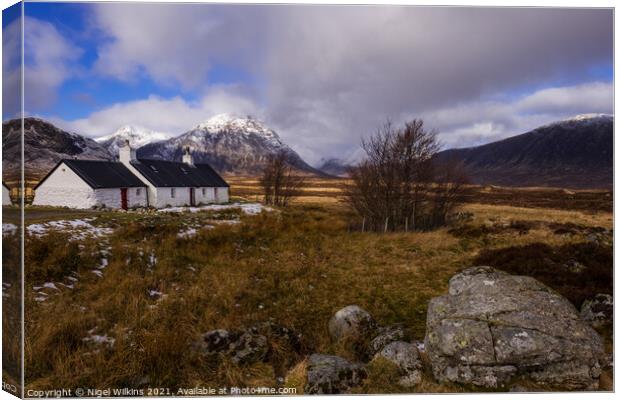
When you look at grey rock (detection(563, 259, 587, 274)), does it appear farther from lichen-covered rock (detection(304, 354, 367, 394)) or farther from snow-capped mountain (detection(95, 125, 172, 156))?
snow-capped mountain (detection(95, 125, 172, 156))

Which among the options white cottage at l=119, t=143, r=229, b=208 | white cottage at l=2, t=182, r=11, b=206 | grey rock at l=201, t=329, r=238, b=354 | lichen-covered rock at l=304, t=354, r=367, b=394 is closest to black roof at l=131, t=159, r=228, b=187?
white cottage at l=119, t=143, r=229, b=208

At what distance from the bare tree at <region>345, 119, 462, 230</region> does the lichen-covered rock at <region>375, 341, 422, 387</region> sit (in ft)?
12.7

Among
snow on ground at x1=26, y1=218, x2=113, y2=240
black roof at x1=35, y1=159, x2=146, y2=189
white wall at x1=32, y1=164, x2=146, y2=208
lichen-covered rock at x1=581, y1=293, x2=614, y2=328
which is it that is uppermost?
black roof at x1=35, y1=159, x2=146, y2=189

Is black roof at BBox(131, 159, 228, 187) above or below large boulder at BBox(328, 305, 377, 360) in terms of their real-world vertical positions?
above

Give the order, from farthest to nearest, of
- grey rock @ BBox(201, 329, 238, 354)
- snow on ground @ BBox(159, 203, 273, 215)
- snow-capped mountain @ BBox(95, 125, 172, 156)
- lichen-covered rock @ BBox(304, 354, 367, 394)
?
snow on ground @ BBox(159, 203, 273, 215) → snow-capped mountain @ BBox(95, 125, 172, 156) → grey rock @ BBox(201, 329, 238, 354) → lichen-covered rock @ BBox(304, 354, 367, 394)

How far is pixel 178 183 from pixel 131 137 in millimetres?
5537

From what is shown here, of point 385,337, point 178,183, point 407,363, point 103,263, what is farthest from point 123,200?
point 407,363

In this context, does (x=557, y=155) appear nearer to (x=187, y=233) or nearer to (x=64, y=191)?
(x=187, y=233)

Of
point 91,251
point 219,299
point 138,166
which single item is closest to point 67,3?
point 91,251

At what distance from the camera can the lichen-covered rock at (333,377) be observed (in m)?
4.03

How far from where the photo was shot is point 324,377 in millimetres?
4016

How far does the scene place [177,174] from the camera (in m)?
11.3

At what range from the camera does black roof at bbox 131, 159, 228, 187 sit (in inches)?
345

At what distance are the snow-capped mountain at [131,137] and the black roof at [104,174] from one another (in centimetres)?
87
